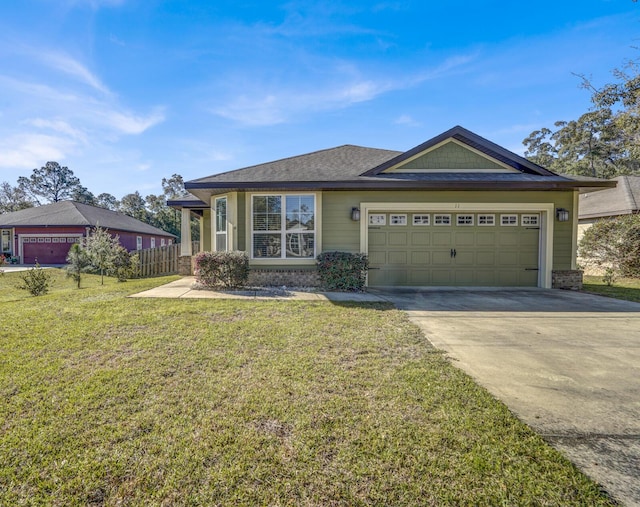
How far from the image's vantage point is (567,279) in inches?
335

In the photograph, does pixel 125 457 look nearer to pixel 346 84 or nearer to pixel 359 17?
pixel 359 17

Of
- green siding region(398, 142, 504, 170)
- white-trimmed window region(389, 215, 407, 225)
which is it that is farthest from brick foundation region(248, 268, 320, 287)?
green siding region(398, 142, 504, 170)

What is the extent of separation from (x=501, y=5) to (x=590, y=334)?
9.32 m

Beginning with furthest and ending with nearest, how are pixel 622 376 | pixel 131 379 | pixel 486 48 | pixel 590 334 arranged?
pixel 486 48 < pixel 590 334 < pixel 622 376 < pixel 131 379

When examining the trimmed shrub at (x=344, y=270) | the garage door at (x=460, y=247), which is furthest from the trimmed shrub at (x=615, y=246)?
the trimmed shrub at (x=344, y=270)

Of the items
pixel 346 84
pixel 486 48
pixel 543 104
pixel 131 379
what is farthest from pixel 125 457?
pixel 543 104

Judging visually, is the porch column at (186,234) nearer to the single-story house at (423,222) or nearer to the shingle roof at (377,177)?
the shingle roof at (377,177)

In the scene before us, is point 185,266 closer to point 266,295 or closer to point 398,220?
point 266,295

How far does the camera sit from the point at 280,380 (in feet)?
9.50

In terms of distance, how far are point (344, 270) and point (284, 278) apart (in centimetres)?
178

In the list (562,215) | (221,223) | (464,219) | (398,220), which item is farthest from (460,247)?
(221,223)

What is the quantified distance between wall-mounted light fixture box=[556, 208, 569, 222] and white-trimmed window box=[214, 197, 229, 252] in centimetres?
982

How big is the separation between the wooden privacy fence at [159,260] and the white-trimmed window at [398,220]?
910cm

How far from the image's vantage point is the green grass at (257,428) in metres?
1.65
